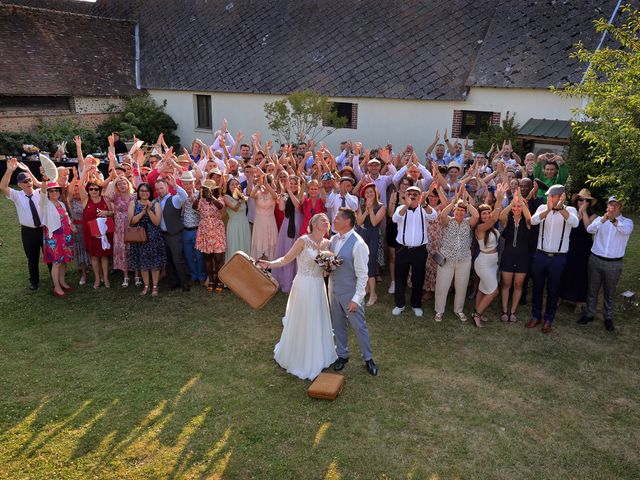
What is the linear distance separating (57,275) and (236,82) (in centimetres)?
1512

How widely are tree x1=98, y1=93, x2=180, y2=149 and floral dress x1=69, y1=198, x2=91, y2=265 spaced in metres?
13.5

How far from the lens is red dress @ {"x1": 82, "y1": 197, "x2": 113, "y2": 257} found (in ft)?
26.5

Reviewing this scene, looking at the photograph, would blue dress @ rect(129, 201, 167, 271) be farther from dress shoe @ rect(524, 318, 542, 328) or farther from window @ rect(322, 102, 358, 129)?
window @ rect(322, 102, 358, 129)

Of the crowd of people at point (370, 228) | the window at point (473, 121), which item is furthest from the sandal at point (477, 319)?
the window at point (473, 121)

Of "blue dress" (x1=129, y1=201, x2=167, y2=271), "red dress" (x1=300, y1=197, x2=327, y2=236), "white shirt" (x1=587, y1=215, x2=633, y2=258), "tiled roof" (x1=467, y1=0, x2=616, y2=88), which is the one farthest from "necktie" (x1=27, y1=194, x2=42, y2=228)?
"tiled roof" (x1=467, y1=0, x2=616, y2=88)

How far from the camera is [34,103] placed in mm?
20047

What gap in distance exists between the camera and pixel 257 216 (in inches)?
322

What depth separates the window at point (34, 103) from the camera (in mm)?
19000

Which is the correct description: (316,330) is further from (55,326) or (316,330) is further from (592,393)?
(55,326)

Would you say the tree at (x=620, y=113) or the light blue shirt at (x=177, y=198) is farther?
the light blue shirt at (x=177, y=198)

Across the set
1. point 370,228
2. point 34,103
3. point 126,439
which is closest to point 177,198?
point 370,228

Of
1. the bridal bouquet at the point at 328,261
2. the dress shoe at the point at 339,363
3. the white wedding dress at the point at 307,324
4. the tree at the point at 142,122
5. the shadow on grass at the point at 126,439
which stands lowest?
the shadow on grass at the point at 126,439

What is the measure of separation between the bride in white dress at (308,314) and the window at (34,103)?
58.6 ft

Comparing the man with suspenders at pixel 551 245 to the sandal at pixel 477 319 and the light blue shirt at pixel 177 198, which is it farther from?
the light blue shirt at pixel 177 198
